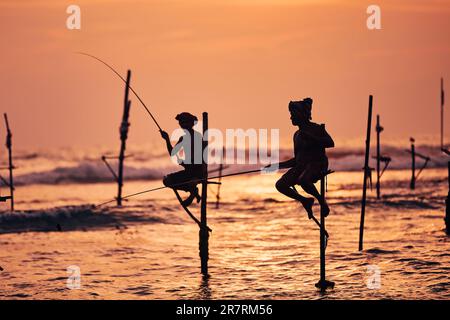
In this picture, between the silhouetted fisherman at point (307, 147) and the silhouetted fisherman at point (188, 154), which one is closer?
the silhouetted fisherman at point (307, 147)

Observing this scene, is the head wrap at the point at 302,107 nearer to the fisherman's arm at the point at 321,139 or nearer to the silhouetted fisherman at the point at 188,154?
the fisherman's arm at the point at 321,139

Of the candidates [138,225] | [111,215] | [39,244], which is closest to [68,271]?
[39,244]

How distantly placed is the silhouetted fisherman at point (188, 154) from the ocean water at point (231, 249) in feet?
7.14

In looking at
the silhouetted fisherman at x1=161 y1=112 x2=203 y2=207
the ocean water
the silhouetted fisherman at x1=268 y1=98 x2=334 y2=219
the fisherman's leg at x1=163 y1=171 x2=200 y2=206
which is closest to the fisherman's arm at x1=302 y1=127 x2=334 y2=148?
the silhouetted fisherman at x1=268 y1=98 x2=334 y2=219

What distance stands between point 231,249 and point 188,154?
647 cm

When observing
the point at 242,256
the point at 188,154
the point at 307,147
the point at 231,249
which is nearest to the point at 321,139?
the point at 307,147

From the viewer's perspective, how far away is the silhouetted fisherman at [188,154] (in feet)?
52.5

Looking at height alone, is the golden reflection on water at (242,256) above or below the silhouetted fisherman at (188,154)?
below

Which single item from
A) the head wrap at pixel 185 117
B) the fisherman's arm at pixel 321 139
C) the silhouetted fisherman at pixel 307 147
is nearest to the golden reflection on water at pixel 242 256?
the silhouetted fisherman at pixel 307 147

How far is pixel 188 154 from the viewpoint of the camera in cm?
1634

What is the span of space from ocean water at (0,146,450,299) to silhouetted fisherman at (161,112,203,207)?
2176mm

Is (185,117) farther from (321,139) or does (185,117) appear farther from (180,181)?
(321,139)

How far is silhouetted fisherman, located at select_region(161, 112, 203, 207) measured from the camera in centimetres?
1602
